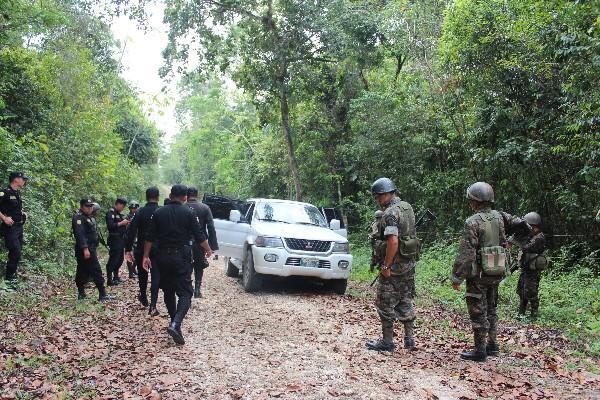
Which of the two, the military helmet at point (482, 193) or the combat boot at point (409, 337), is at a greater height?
the military helmet at point (482, 193)

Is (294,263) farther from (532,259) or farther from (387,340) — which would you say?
(532,259)

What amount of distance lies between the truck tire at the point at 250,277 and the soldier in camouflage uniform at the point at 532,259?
15.1ft

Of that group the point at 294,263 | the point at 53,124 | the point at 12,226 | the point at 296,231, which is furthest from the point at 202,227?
the point at 53,124

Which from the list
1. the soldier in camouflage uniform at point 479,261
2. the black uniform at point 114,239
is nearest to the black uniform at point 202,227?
the black uniform at point 114,239

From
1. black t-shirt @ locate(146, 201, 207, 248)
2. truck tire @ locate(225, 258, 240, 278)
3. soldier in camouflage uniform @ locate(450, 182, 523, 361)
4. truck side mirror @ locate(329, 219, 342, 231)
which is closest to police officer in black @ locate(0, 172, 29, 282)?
black t-shirt @ locate(146, 201, 207, 248)

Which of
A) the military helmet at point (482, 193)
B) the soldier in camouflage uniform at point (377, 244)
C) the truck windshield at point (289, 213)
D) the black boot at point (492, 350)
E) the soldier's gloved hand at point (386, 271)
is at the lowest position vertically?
the black boot at point (492, 350)

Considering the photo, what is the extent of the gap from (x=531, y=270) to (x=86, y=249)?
689cm

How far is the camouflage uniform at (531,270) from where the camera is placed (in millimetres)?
7688

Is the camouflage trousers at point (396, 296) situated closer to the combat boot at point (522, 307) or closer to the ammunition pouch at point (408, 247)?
the ammunition pouch at point (408, 247)

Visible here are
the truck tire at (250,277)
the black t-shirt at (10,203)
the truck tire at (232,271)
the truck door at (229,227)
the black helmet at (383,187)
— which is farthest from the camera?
the truck tire at (232,271)

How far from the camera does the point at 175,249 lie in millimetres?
6453

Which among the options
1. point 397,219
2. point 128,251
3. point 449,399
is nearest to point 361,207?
point 128,251

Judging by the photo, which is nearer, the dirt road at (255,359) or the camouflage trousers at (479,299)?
the dirt road at (255,359)

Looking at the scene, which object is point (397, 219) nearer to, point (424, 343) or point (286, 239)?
point (424, 343)
